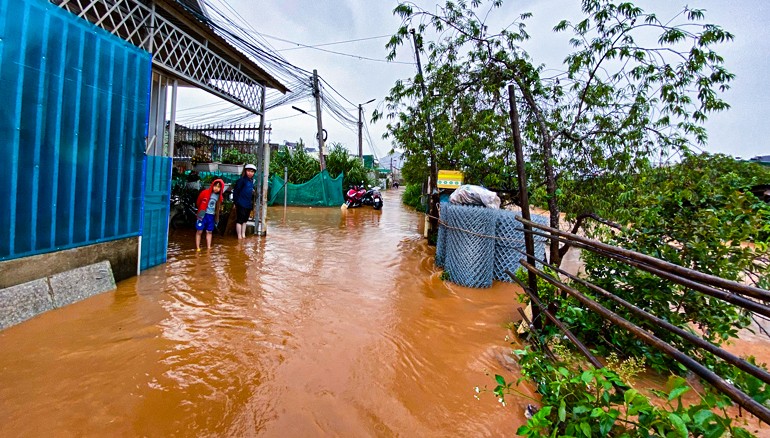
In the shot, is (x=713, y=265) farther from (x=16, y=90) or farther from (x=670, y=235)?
(x=16, y=90)

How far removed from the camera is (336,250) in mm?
7676

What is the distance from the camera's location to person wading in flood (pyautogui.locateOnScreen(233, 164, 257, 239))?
767 centimetres

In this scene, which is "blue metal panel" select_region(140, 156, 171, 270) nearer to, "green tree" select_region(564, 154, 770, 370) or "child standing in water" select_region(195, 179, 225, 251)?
"child standing in water" select_region(195, 179, 225, 251)

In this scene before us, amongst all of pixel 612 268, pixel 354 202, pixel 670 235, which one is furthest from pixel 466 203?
pixel 354 202

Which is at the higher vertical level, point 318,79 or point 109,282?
point 318,79

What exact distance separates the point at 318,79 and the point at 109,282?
1442 cm

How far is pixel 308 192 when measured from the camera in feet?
57.1

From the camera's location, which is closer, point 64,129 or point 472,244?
point 64,129

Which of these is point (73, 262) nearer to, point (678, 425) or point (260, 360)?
point (260, 360)

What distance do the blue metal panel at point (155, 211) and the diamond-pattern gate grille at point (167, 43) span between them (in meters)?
1.57

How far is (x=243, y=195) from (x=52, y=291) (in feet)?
14.1

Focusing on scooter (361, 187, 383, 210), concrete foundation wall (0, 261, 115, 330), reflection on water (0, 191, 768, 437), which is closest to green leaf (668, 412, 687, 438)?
reflection on water (0, 191, 768, 437)

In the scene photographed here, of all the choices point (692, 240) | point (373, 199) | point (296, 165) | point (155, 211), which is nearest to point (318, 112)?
point (296, 165)

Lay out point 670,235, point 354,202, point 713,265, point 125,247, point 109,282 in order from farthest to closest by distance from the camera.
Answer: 1. point 354,202
2. point 125,247
3. point 109,282
4. point 670,235
5. point 713,265
